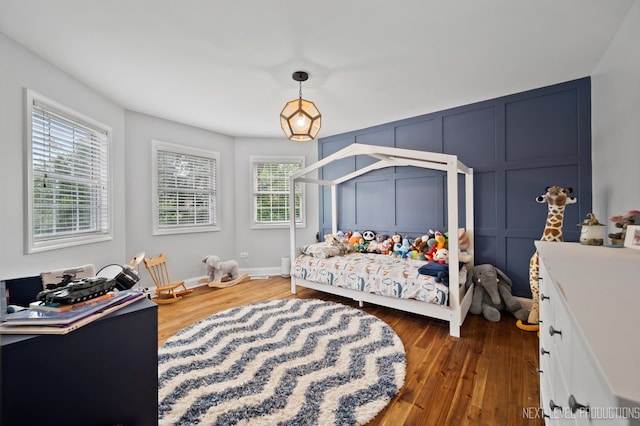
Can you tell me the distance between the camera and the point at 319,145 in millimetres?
4809

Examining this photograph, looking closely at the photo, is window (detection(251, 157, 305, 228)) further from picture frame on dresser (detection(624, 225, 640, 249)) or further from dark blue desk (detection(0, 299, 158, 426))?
picture frame on dresser (detection(624, 225, 640, 249))

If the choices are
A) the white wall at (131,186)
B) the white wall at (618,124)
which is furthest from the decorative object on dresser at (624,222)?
the white wall at (131,186)

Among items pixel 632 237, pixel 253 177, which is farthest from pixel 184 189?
pixel 632 237

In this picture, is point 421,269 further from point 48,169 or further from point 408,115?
point 48,169

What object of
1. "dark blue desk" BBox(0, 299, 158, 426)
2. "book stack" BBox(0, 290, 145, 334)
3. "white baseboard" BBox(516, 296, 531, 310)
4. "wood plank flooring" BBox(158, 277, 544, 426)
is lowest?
"wood plank flooring" BBox(158, 277, 544, 426)

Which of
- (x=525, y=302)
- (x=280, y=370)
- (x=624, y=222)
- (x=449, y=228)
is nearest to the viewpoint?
(x=624, y=222)

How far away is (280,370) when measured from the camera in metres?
1.91

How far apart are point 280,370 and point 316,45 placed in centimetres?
249

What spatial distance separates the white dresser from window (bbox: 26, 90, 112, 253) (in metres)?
3.31

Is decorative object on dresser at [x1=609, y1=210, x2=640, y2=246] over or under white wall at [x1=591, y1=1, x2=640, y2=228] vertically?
under

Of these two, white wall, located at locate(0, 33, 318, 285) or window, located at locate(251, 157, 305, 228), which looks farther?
window, located at locate(251, 157, 305, 228)

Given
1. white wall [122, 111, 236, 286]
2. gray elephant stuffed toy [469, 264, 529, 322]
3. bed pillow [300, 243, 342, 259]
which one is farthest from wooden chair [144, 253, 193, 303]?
gray elephant stuffed toy [469, 264, 529, 322]

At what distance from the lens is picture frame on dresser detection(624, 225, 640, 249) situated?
1.46m

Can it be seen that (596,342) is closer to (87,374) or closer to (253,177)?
(87,374)
